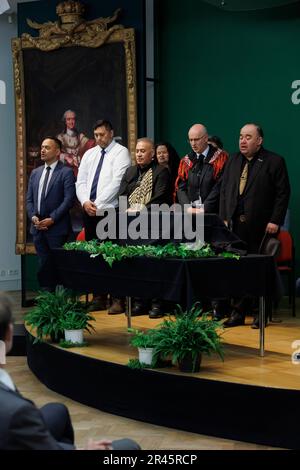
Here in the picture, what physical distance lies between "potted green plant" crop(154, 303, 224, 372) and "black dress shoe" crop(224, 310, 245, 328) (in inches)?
58.1

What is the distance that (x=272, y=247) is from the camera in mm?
6094

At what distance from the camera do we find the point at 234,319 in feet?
20.2

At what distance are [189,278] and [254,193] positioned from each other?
1861 mm

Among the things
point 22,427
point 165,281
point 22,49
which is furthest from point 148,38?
point 22,427

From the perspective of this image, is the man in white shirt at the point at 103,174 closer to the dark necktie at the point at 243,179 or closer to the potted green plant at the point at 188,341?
the dark necktie at the point at 243,179

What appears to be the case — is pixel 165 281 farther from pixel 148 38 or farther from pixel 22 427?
pixel 148 38

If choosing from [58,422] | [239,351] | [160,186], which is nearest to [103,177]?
[160,186]

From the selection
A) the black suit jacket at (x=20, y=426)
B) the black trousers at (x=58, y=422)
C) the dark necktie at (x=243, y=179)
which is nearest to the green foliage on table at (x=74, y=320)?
the dark necktie at (x=243, y=179)

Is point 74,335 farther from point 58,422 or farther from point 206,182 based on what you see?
point 58,422

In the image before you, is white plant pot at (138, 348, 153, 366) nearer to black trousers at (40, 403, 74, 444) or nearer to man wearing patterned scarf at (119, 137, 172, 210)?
man wearing patterned scarf at (119, 137, 172, 210)

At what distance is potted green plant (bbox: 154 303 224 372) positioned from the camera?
180 inches

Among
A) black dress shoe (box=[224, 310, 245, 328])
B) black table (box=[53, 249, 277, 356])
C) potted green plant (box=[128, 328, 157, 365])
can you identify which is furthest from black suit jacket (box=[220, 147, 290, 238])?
potted green plant (box=[128, 328, 157, 365])

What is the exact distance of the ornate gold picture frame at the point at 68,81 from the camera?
9.02 meters

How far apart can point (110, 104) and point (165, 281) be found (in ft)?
15.5
